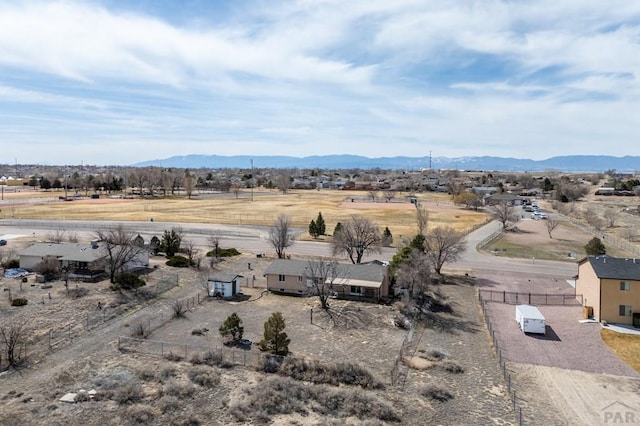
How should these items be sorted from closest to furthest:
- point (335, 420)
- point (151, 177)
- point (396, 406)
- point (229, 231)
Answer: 1. point (335, 420)
2. point (396, 406)
3. point (229, 231)
4. point (151, 177)

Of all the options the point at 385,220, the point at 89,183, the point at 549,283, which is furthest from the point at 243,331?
the point at 89,183

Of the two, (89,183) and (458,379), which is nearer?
(458,379)

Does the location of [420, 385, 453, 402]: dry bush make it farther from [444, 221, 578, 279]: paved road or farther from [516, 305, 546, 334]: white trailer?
[444, 221, 578, 279]: paved road

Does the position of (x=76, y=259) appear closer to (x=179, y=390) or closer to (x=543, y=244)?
(x=179, y=390)

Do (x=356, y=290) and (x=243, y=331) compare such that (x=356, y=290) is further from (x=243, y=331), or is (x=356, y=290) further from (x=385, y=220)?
(x=385, y=220)

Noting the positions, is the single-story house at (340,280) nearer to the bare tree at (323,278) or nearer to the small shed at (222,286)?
the bare tree at (323,278)

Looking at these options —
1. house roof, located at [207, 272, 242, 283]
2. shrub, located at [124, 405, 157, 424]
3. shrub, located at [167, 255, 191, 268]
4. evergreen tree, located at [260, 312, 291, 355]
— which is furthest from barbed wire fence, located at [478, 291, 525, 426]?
shrub, located at [167, 255, 191, 268]
